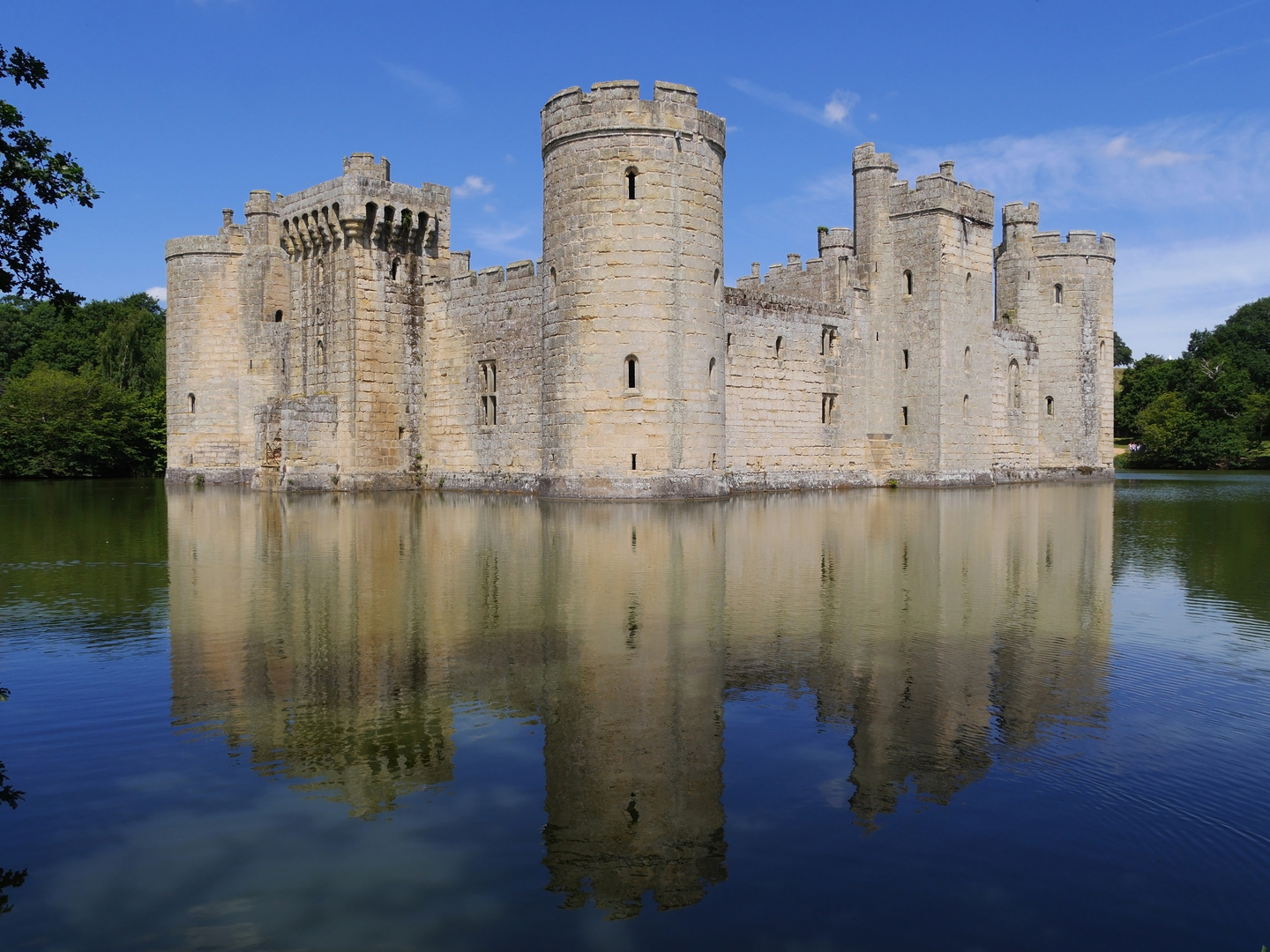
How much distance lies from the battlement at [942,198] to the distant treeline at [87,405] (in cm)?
3146

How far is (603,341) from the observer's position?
936 inches

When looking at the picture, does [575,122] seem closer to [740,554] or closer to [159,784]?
[740,554]

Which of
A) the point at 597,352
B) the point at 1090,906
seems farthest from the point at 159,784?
the point at 597,352

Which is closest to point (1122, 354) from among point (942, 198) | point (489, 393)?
point (942, 198)

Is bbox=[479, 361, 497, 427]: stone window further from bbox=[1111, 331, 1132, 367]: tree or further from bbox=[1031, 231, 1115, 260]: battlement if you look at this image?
bbox=[1111, 331, 1132, 367]: tree

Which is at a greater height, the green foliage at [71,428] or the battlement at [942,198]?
the battlement at [942,198]

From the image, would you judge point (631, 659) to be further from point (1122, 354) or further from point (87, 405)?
point (1122, 354)

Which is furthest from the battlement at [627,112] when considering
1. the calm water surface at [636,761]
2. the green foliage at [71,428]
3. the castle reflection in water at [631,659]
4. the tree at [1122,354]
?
the tree at [1122,354]

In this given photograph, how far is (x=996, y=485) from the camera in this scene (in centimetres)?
3484

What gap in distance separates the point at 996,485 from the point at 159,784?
3332 centimetres

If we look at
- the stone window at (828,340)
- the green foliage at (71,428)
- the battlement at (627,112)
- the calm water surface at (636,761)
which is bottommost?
the calm water surface at (636,761)

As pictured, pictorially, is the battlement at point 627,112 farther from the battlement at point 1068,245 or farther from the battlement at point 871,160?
the battlement at point 1068,245

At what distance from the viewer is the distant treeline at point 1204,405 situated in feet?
190

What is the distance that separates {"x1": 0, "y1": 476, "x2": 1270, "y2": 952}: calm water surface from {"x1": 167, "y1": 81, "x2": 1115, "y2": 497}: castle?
43.1 feet
